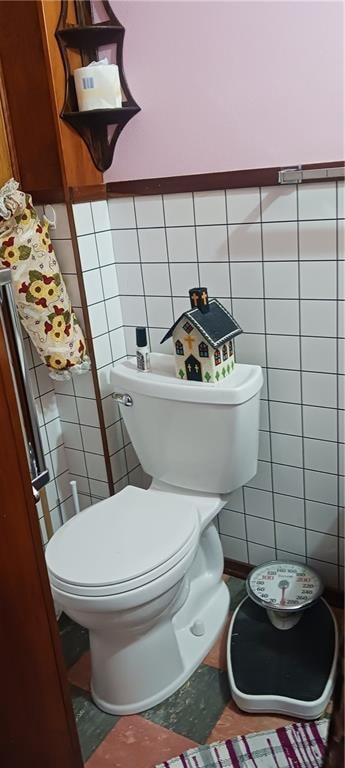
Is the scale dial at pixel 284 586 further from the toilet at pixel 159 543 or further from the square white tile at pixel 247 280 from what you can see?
the square white tile at pixel 247 280

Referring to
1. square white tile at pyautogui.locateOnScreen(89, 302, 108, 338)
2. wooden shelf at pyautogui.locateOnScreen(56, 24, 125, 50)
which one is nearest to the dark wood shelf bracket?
wooden shelf at pyautogui.locateOnScreen(56, 24, 125, 50)

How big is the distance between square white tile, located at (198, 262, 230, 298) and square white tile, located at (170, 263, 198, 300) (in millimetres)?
26

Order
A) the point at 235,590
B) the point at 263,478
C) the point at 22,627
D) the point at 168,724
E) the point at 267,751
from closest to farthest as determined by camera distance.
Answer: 1. the point at 22,627
2. the point at 267,751
3. the point at 168,724
4. the point at 263,478
5. the point at 235,590

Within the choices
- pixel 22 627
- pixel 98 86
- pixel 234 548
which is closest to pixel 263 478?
pixel 234 548

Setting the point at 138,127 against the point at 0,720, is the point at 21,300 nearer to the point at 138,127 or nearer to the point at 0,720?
the point at 138,127

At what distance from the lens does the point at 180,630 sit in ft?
6.02

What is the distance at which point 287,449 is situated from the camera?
1857 mm

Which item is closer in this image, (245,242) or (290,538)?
(245,242)

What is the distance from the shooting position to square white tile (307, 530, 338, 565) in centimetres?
187

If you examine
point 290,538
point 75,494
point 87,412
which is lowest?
point 290,538

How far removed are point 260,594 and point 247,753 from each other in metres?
0.41

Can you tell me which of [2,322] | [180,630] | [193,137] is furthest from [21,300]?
[180,630]

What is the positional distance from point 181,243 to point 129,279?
233mm

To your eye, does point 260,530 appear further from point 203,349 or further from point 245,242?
point 245,242
